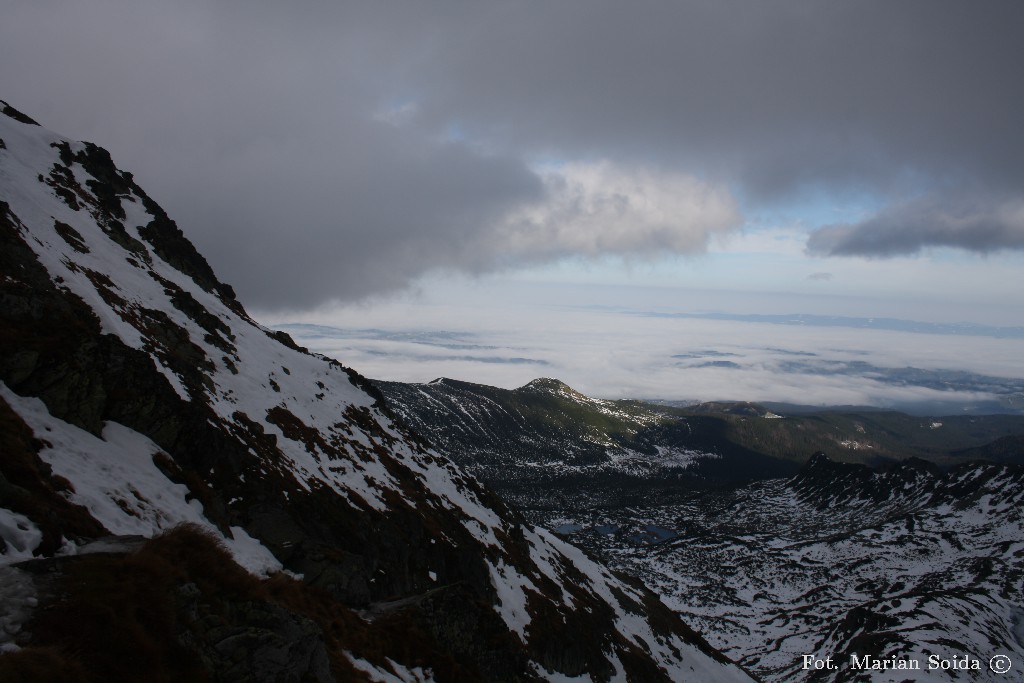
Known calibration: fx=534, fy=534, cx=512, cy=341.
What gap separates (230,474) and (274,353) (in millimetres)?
41979

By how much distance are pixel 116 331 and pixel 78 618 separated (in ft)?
103

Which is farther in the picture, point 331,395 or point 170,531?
point 331,395

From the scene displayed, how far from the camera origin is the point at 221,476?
33.1 m

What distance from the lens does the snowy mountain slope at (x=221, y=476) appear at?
16375 mm

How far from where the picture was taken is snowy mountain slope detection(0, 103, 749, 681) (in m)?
16.4

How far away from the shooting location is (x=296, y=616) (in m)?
15.8

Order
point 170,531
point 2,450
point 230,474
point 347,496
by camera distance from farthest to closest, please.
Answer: point 347,496, point 230,474, point 2,450, point 170,531

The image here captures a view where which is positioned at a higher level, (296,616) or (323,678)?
(296,616)

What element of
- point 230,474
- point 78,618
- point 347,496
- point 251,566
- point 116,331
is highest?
point 116,331

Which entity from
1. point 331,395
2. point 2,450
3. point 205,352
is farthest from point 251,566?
point 331,395

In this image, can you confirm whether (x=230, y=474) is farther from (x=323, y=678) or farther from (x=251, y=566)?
(x=323, y=678)

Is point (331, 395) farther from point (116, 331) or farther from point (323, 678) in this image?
point (323, 678)

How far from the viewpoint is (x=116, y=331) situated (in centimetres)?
Answer: 3612

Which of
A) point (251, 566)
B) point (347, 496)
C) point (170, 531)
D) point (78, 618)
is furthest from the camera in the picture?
point (347, 496)
